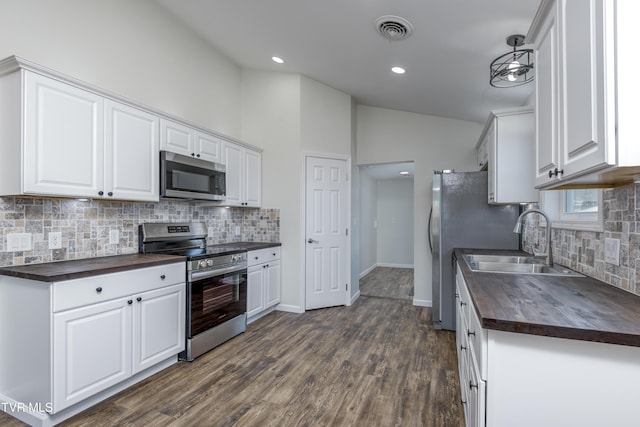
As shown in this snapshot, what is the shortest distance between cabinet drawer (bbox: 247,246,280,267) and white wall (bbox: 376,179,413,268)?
4.30m

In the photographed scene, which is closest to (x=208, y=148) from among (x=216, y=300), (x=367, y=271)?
(x=216, y=300)

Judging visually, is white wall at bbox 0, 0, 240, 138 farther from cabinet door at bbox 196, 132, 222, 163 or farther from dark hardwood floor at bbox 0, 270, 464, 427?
dark hardwood floor at bbox 0, 270, 464, 427

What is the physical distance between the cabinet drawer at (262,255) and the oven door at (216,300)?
226 mm

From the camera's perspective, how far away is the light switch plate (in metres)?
1.58

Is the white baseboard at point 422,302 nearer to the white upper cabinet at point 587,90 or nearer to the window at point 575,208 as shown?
the window at point 575,208

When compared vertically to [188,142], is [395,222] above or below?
below

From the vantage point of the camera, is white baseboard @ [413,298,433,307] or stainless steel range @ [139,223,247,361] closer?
stainless steel range @ [139,223,247,361]

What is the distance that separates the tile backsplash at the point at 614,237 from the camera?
145cm

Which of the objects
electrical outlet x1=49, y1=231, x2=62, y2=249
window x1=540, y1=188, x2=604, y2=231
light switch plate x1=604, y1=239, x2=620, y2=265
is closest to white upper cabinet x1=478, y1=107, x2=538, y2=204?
window x1=540, y1=188, x2=604, y2=231

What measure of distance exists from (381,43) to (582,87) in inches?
77.8

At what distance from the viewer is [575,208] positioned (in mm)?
2291

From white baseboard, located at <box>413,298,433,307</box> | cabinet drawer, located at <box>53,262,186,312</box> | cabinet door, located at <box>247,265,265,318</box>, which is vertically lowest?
white baseboard, located at <box>413,298,433,307</box>

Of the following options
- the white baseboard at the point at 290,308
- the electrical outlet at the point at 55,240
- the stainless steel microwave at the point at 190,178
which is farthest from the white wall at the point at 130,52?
the white baseboard at the point at 290,308

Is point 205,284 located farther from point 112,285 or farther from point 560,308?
point 560,308
